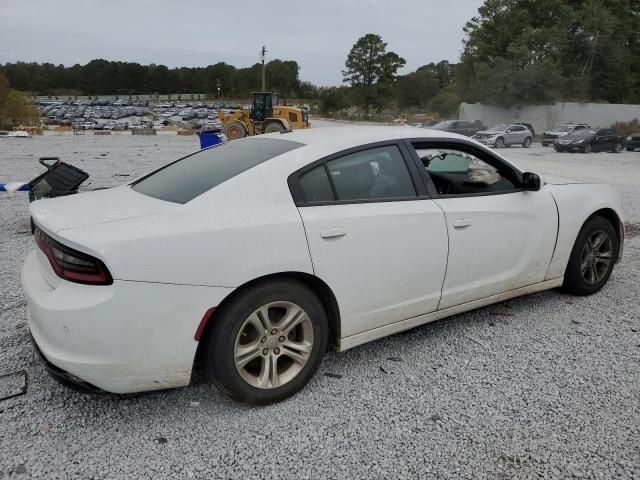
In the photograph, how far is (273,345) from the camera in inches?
100

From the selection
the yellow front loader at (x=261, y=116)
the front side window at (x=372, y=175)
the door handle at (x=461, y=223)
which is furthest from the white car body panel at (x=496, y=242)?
the yellow front loader at (x=261, y=116)

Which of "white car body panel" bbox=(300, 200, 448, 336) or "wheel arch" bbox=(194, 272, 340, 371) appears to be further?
"white car body panel" bbox=(300, 200, 448, 336)

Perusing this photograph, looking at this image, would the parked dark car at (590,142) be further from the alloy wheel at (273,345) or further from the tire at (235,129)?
the alloy wheel at (273,345)

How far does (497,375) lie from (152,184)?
2477mm

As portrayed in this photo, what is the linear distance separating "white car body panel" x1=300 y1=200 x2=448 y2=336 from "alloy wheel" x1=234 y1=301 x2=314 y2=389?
0.83ft

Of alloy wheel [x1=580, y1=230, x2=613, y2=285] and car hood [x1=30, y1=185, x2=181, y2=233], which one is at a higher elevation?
car hood [x1=30, y1=185, x2=181, y2=233]

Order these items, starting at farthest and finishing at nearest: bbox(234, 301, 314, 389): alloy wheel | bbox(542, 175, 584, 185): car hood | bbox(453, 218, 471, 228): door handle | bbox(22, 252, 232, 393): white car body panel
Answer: bbox(542, 175, 584, 185): car hood, bbox(453, 218, 471, 228): door handle, bbox(234, 301, 314, 389): alloy wheel, bbox(22, 252, 232, 393): white car body panel

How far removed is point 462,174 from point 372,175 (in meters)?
1.17

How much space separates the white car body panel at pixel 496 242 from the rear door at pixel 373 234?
14cm

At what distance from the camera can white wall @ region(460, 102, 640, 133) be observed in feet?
138

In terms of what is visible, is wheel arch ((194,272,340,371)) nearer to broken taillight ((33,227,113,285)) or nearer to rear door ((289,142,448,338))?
rear door ((289,142,448,338))

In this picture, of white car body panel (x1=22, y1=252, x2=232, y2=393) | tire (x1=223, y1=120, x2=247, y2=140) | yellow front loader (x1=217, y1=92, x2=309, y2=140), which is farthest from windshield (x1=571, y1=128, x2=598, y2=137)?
white car body panel (x1=22, y1=252, x2=232, y2=393)

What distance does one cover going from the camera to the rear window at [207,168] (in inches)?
105

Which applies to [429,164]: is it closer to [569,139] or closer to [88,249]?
[88,249]
